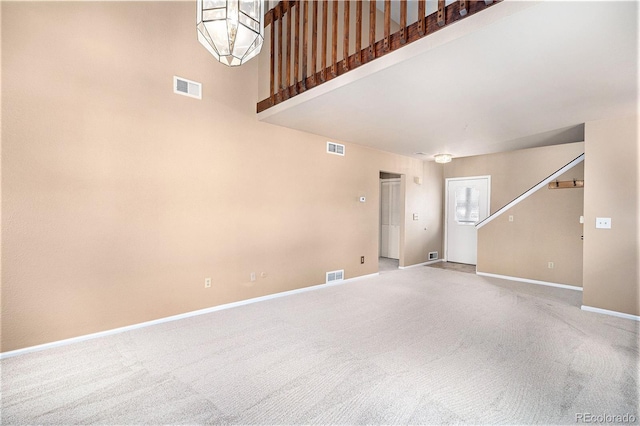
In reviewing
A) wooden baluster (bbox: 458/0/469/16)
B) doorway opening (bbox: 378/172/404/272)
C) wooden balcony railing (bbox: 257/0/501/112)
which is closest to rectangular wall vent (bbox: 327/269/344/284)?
doorway opening (bbox: 378/172/404/272)

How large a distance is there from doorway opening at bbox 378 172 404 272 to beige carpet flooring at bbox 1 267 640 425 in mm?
3886

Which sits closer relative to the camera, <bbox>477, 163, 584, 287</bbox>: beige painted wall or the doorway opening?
<bbox>477, 163, 584, 287</bbox>: beige painted wall

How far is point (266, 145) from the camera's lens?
14.0 ft

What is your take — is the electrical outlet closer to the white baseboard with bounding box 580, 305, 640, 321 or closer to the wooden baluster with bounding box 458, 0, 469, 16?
the white baseboard with bounding box 580, 305, 640, 321

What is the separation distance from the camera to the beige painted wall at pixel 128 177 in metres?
2.64

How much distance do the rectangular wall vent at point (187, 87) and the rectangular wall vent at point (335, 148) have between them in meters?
2.19

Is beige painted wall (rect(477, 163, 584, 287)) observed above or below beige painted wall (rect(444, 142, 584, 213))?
below

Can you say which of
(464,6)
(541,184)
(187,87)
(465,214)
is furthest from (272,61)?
(465,214)

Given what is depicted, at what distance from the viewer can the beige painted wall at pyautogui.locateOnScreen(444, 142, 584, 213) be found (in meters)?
5.87

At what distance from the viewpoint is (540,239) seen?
5.36 m

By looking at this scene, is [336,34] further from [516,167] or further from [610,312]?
[516,167]

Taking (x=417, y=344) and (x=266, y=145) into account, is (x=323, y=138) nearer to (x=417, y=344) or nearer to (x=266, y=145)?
(x=266, y=145)

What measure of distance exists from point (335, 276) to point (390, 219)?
3.13 m

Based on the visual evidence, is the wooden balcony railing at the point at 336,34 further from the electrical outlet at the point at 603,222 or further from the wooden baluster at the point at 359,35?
the electrical outlet at the point at 603,222
